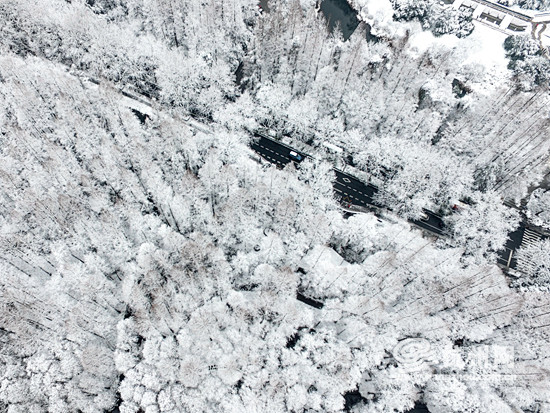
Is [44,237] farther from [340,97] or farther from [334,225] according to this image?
[340,97]

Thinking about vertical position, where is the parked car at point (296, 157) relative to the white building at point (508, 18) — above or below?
below

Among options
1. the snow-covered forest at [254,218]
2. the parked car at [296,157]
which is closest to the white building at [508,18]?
the snow-covered forest at [254,218]

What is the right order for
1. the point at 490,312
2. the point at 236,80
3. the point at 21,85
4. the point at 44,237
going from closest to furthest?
the point at 490,312 → the point at 44,237 → the point at 21,85 → the point at 236,80

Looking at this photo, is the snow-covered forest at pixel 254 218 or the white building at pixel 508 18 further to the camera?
the white building at pixel 508 18

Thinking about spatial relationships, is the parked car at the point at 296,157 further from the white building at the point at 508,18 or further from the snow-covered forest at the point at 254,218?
the white building at the point at 508,18

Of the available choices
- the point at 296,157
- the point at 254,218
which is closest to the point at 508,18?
the point at 296,157

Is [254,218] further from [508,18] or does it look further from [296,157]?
[508,18]

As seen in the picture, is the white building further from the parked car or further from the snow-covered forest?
the parked car

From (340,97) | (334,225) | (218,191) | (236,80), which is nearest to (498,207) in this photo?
(334,225)

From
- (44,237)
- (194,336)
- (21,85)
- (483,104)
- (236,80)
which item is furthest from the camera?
(236,80)
